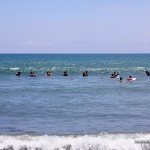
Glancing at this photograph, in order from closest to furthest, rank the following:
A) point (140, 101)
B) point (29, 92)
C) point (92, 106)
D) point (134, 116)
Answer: point (134, 116)
point (92, 106)
point (140, 101)
point (29, 92)

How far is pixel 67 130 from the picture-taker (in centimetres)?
2808

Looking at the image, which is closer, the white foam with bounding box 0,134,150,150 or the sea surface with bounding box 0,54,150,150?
the white foam with bounding box 0,134,150,150

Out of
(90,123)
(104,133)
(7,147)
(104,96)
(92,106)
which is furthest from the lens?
(104,96)

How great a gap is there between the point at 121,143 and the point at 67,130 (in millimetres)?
5088

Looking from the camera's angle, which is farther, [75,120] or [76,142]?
[75,120]

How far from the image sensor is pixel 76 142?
24297 millimetres

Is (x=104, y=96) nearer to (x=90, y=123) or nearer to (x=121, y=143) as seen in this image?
(x=90, y=123)

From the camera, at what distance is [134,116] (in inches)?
1288

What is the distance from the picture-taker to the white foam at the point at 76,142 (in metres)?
23.7

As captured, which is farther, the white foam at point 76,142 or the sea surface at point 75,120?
the sea surface at point 75,120

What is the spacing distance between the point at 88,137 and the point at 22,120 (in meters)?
7.89

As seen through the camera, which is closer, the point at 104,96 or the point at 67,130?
the point at 67,130

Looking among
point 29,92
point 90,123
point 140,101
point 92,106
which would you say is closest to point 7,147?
point 90,123

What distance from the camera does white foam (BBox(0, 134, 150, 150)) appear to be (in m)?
23.7
